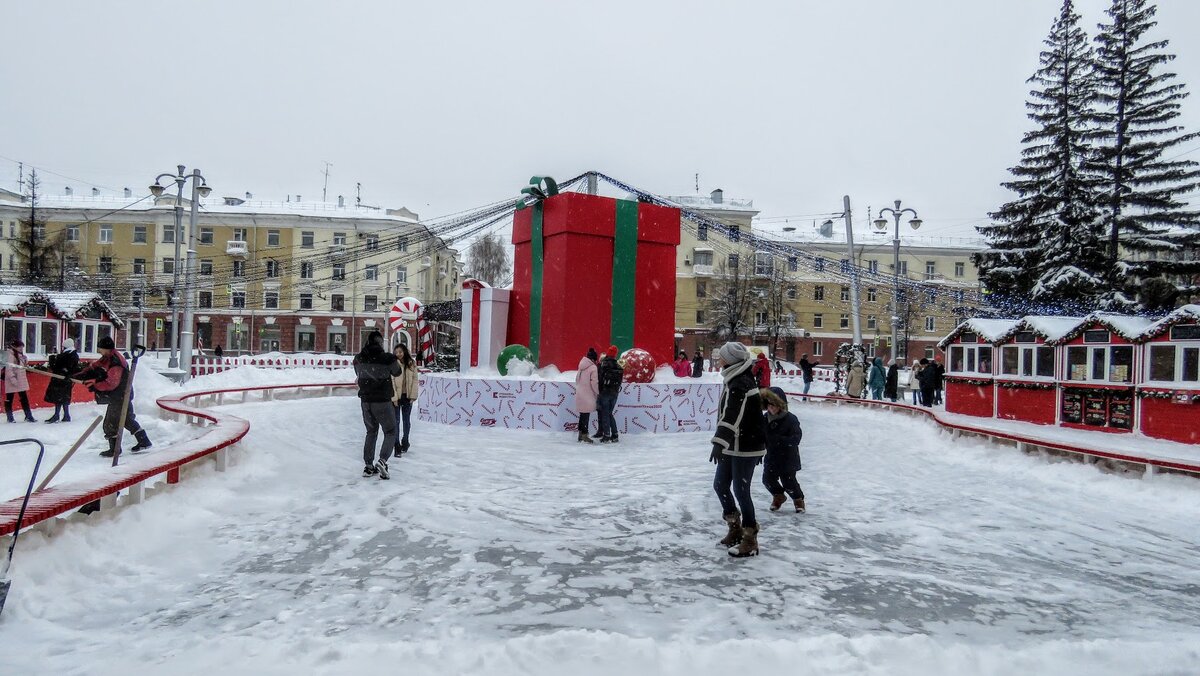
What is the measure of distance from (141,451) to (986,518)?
10478 mm

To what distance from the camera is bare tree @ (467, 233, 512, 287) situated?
197 ft

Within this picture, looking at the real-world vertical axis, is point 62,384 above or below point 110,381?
below

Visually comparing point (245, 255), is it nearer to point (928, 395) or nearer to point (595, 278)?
point (595, 278)

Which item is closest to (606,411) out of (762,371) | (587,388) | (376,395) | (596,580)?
(587,388)

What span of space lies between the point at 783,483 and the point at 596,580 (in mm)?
3091

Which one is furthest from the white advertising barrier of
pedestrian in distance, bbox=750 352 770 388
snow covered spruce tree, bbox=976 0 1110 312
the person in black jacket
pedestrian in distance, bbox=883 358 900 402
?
snow covered spruce tree, bbox=976 0 1110 312

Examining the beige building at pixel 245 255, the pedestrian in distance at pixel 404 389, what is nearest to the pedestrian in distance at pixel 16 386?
the pedestrian in distance at pixel 404 389

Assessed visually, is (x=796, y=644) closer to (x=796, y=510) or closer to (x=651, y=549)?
(x=651, y=549)

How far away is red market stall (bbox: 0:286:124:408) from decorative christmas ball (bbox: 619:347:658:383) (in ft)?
41.9

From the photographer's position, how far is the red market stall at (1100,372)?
14492 mm

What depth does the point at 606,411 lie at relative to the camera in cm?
1280

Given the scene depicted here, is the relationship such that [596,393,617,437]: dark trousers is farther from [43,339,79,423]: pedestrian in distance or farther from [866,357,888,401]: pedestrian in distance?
[866,357,888,401]: pedestrian in distance

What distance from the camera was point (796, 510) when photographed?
7.60 meters

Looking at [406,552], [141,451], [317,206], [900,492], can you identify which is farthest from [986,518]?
[317,206]
